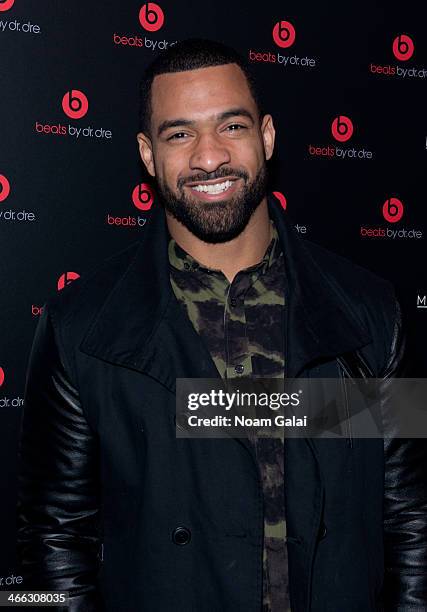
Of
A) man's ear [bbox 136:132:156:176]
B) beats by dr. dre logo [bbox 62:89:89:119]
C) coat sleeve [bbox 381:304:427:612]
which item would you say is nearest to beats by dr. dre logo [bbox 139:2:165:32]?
beats by dr. dre logo [bbox 62:89:89:119]

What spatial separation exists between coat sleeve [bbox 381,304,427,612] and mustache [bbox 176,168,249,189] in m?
0.56

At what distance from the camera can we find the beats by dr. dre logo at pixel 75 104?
2406 mm

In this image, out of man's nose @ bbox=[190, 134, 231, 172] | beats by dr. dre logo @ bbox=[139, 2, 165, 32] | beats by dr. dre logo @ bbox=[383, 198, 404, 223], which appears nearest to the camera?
man's nose @ bbox=[190, 134, 231, 172]

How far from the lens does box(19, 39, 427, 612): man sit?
5.11 feet

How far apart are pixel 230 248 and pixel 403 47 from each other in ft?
5.04

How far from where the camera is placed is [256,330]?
1662 millimetres

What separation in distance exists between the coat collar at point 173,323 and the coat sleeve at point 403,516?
0.20 meters

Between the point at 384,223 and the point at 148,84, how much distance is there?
4.05 ft

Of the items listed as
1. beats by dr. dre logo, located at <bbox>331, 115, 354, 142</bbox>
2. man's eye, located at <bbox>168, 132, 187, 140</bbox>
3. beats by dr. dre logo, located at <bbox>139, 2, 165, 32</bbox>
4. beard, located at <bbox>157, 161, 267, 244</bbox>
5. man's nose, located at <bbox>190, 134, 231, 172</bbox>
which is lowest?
beard, located at <bbox>157, 161, 267, 244</bbox>

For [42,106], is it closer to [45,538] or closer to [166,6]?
[166,6]

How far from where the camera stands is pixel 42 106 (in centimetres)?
238

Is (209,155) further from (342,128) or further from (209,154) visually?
(342,128)

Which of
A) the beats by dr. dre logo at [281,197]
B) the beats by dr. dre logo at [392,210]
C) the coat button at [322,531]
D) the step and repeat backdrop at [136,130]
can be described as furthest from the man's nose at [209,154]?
the beats by dr. dre logo at [392,210]

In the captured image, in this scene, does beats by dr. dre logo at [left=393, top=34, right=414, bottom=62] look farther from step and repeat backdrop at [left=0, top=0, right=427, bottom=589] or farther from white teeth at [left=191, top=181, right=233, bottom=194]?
white teeth at [left=191, top=181, right=233, bottom=194]
